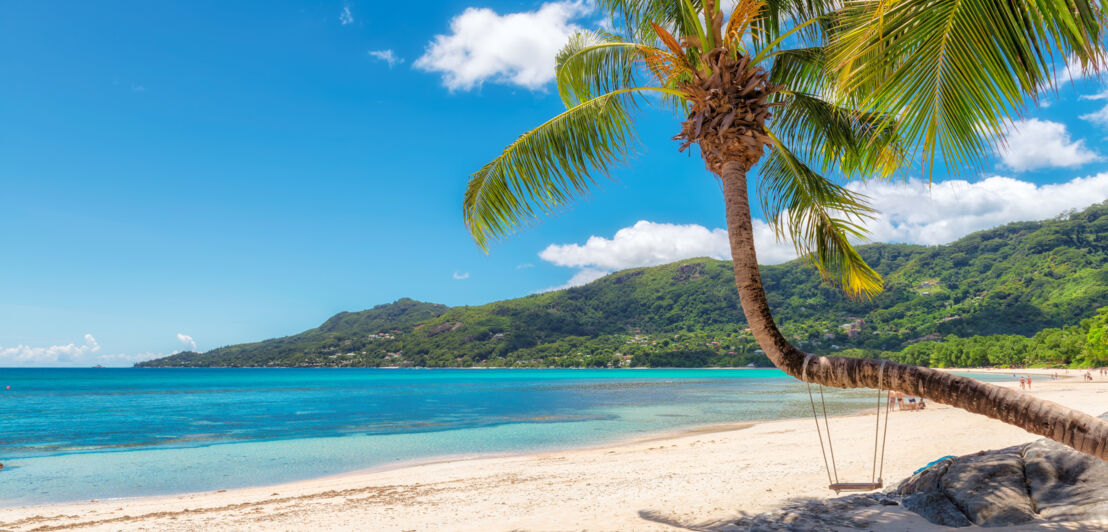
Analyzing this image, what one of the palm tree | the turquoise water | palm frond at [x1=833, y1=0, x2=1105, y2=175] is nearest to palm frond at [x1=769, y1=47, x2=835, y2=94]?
the palm tree

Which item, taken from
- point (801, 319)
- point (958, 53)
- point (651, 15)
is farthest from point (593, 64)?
point (801, 319)

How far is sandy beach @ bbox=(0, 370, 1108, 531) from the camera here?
625cm

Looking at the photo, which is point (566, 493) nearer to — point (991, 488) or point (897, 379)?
point (991, 488)

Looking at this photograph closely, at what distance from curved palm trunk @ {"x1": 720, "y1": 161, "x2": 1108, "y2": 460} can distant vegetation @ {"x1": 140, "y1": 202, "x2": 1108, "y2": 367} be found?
23522 millimetres

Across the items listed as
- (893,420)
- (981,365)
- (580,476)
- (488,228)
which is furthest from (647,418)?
(981,365)

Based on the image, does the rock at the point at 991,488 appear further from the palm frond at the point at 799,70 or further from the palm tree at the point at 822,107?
the palm frond at the point at 799,70

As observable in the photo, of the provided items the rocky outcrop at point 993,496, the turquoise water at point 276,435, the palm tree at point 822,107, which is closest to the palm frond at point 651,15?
the palm tree at point 822,107

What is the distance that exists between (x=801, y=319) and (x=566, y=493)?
260ft

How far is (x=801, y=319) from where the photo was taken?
79375 mm

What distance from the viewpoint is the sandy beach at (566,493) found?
246 inches

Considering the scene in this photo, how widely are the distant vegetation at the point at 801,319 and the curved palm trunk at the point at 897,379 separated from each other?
23522 mm

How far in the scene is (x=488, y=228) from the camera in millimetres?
5699

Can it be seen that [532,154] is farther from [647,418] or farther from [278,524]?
[647,418]

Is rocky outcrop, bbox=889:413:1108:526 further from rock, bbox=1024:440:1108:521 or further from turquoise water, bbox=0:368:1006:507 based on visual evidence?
turquoise water, bbox=0:368:1006:507
